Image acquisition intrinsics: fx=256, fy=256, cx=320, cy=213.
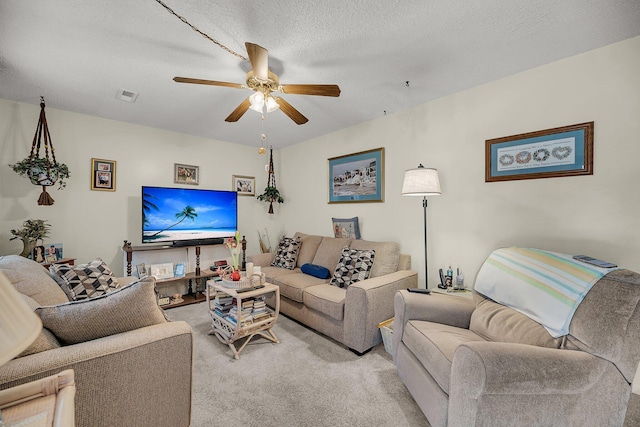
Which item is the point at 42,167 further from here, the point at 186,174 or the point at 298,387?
the point at 298,387

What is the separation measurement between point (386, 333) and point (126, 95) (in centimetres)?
342

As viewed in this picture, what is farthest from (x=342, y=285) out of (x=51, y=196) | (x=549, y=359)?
(x=51, y=196)

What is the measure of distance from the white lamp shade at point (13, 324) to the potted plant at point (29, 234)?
304cm

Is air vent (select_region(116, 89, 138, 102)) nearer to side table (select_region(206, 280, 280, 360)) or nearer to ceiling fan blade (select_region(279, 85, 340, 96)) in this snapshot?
ceiling fan blade (select_region(279, 85, 340, 96))

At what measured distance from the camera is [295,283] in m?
2.89

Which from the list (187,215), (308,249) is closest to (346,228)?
(308,249)

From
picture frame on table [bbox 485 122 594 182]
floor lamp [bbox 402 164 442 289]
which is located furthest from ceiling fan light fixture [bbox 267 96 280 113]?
picture frame on table [bbox 485 122 594 182]

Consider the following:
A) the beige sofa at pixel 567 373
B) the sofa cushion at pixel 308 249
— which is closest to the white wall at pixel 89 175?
the sofa cushion at pixel 308 249

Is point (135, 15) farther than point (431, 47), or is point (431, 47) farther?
point (431, 47)

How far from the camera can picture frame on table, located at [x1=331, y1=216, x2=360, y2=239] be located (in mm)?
3477

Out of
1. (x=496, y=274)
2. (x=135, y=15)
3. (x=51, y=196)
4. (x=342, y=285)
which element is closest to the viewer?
(x=135, y=15)

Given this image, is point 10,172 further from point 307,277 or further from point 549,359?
point 549,359

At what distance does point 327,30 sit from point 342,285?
2250mm

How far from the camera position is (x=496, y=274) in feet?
5.96
